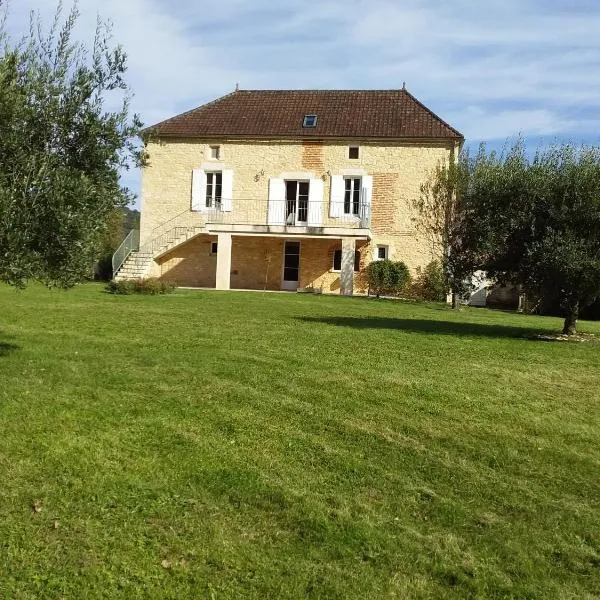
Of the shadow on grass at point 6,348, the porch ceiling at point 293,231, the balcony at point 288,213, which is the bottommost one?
the shadow on grass at point 6,348

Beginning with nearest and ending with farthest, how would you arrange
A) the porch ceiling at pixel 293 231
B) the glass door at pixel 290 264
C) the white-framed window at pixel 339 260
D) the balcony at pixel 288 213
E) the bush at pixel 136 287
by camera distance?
the bush at pixel 136 287, the porch ceiling at pixel 293 231, the balcony at pixel 288 213, the white-framed window at pixel 339 260, the glass door at pixel 290 264

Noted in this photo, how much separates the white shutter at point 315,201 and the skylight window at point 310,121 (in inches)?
90.6

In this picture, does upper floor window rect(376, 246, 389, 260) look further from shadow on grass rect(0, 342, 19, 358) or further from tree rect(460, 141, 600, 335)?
shadow on grass rect(0, 342, 19, 358)

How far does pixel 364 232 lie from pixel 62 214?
19065mm

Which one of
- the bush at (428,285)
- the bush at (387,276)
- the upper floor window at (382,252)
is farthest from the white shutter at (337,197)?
the bush at (428,285)

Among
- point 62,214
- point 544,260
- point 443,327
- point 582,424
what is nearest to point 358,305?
point 443,327

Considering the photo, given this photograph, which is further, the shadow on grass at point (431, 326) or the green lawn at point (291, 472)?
the shadow on grass at point (431, 326)

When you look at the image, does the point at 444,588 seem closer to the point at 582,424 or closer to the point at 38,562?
the point at 38,562

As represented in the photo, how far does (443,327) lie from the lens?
1351cm

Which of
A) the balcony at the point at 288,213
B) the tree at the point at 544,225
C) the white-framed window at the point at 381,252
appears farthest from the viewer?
the white-framed window at the point at 381,252

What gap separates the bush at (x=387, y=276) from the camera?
2416cm

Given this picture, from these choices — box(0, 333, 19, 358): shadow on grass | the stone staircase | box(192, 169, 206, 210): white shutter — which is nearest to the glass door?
the stone staircase

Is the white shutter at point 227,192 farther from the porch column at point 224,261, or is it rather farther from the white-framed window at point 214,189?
the porch column at point 224,261

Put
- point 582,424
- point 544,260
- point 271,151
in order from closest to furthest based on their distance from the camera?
1. point 582,424
2. point 544,260
3. point 271,151
